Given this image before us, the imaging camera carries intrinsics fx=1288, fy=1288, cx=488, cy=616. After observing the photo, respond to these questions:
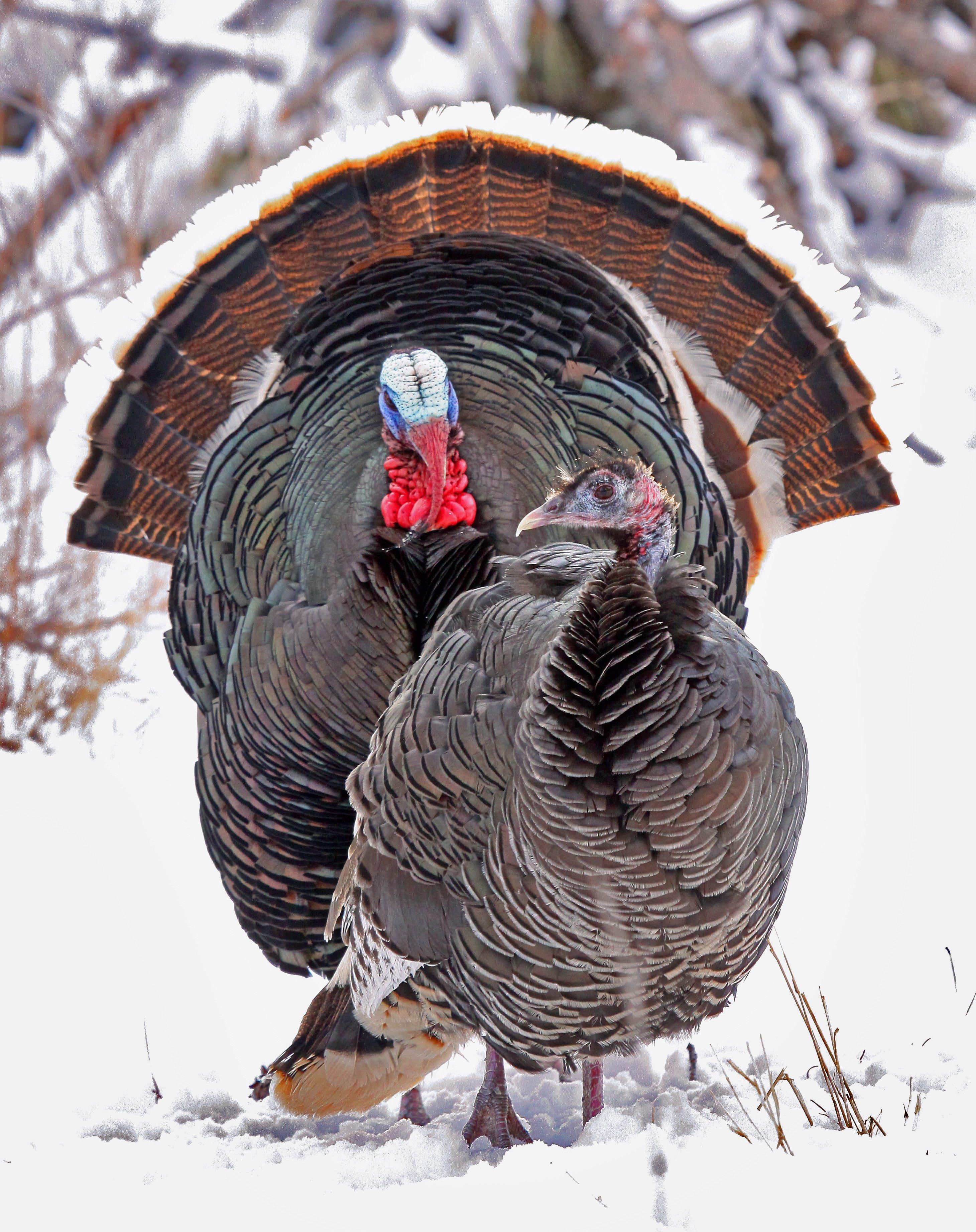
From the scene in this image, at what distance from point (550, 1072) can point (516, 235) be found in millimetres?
2098

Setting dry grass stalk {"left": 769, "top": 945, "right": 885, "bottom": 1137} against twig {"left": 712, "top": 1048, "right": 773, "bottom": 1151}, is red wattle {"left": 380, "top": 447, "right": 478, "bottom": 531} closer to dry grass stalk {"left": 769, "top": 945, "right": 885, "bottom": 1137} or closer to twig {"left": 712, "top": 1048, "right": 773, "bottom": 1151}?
dry grass stalk {"left": 769, "top": 945, "right": 885, "bottom": 1137}

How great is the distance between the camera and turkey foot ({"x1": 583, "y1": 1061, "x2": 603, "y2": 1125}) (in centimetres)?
268

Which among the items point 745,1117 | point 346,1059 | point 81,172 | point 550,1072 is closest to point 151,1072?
point 346,1059

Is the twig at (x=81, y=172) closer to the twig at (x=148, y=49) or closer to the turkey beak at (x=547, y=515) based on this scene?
the twig at (x=148, y=49)

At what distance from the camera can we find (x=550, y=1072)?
317 cm

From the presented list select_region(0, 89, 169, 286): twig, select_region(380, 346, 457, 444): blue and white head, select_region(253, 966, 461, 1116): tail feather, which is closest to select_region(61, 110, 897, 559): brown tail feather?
select_region(380, 346, 457, 444): blue and white head

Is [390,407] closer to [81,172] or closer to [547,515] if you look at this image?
[547,515]

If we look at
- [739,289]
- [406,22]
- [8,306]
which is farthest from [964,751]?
[406,22]

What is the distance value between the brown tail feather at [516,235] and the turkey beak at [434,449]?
0.88 meters

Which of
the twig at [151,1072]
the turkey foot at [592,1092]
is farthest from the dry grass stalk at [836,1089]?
the twig at [151,1072]

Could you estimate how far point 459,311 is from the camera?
3066mm

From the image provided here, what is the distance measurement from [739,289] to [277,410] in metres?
1.26

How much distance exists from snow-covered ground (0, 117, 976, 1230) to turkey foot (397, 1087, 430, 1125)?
0.14 feet

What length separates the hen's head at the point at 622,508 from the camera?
2.09 metres
